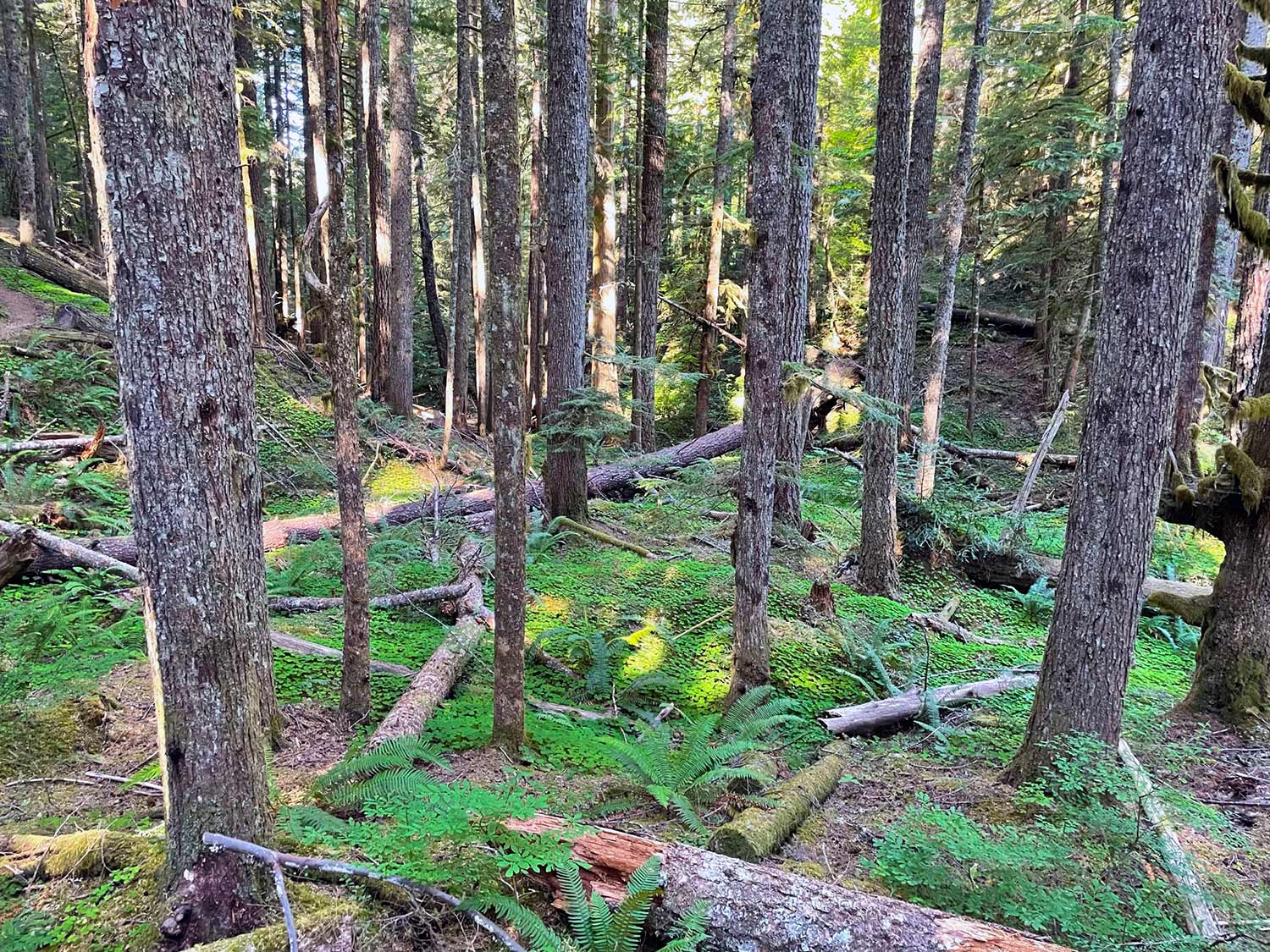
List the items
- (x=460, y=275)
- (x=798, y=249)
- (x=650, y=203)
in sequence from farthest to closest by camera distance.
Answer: (x=460, y=275), (x=650, y=203), (x=798, y=249)

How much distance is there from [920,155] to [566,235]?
6186 mm

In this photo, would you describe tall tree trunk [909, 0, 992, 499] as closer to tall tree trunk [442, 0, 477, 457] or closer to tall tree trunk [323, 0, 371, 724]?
tall tree trunk [323, 0, 371, 724]

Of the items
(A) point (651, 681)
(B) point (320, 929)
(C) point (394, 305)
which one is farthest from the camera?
(C) point (394, 305)

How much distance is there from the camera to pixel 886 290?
902cm

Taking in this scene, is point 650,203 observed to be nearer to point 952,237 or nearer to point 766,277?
point 952,237

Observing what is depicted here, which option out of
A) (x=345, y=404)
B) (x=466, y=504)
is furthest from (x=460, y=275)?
(x=345, y=404)

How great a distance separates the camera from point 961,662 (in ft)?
25.2

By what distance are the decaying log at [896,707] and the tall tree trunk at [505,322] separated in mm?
3288

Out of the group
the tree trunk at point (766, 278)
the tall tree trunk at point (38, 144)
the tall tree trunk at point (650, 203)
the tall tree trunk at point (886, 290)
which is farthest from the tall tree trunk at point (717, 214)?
the tall tree trunk at point (38, 144)

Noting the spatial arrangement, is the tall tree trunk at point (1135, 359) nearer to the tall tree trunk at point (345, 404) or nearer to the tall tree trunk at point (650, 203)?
the tall tree trunk at point (345, 404)

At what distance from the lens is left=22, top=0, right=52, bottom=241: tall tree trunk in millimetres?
18297

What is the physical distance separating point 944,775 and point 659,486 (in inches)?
Answer: 293

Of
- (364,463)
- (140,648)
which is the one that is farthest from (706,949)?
(364,463)

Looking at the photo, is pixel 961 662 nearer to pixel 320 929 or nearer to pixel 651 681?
pixel 651 681
